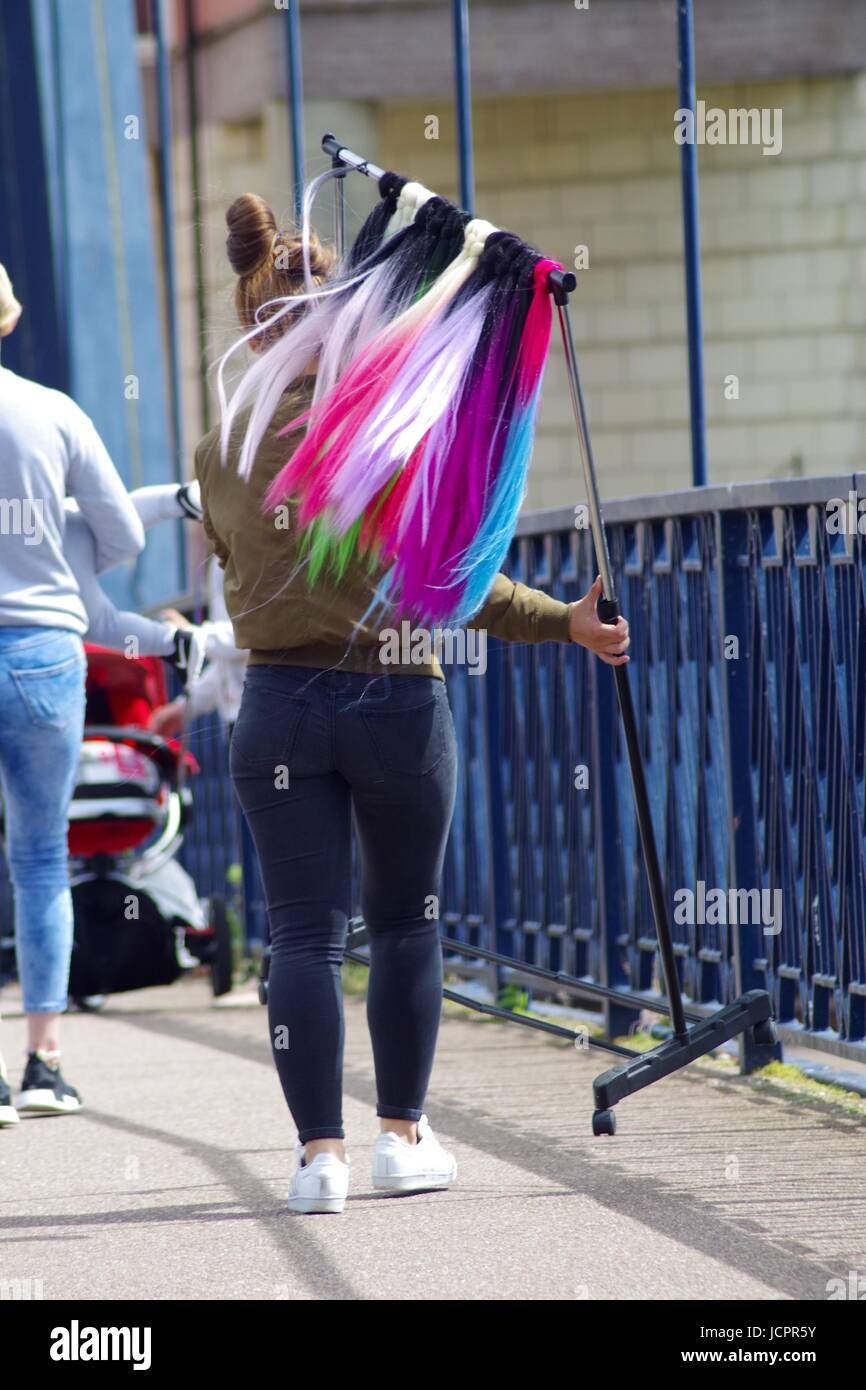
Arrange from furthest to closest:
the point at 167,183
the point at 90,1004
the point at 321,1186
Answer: the point at 167,183 < the point at 90,1004 < the point at 321,1186

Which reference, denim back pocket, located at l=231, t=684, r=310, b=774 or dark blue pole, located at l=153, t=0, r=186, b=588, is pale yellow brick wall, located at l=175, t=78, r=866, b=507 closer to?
dark blue pole, located at l=153, t=0, r=186, b=588

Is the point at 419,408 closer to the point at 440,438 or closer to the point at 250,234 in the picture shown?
the point at 440,438

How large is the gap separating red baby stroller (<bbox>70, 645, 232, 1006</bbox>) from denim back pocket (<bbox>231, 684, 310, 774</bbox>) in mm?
2828

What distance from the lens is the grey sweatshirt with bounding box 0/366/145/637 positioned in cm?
521

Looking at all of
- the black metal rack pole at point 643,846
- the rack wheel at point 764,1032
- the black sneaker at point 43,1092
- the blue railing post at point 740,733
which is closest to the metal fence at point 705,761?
the blue railing post at point 740,733

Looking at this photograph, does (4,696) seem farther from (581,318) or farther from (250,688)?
(581,318)

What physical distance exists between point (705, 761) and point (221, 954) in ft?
8.03

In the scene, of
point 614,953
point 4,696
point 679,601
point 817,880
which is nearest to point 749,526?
point 679,601

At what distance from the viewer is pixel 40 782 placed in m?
5.33

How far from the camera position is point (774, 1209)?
13.1ft

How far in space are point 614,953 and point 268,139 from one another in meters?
9.39

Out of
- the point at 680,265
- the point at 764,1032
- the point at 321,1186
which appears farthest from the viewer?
the point at 680,265

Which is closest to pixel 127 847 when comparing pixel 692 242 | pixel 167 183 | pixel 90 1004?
pixel 90 1004

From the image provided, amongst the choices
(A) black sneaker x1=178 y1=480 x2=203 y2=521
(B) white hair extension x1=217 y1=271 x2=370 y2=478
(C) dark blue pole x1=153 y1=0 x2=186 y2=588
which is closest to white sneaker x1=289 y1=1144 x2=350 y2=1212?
(B) white hair extension x1=217 y1=271 x2=370 y2=478
